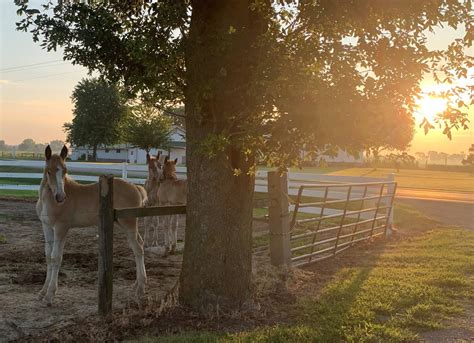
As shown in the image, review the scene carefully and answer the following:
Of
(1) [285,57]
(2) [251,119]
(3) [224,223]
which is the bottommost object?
(3) [224,223]

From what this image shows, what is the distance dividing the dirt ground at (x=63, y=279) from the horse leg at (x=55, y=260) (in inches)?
4.9

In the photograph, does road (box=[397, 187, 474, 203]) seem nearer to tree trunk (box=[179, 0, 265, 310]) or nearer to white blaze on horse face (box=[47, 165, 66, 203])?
tree trunk (box=[179, 0, 265, 310])

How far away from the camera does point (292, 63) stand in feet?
15.2

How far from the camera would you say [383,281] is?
6941 millimetres

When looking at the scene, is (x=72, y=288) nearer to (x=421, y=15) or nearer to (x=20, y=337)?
(x=20, y=337)

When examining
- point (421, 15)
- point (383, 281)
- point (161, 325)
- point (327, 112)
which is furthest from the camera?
point (383, 281)

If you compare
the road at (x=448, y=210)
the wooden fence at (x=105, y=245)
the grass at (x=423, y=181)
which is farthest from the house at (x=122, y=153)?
the wooden fence at (x=105, y=245)

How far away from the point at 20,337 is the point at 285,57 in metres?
3.95

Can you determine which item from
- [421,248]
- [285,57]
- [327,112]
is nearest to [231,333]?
[327,112]

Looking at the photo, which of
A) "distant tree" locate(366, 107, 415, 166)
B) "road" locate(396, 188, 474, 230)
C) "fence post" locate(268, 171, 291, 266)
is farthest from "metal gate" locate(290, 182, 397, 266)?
"distant tree" locate(366, 107, 415, 166)

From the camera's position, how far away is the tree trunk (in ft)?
17.0

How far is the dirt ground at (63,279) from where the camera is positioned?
17.2ft

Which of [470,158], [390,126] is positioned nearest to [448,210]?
[390,126]

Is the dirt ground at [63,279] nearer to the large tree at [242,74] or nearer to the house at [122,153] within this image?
the large tree at [242,74]
